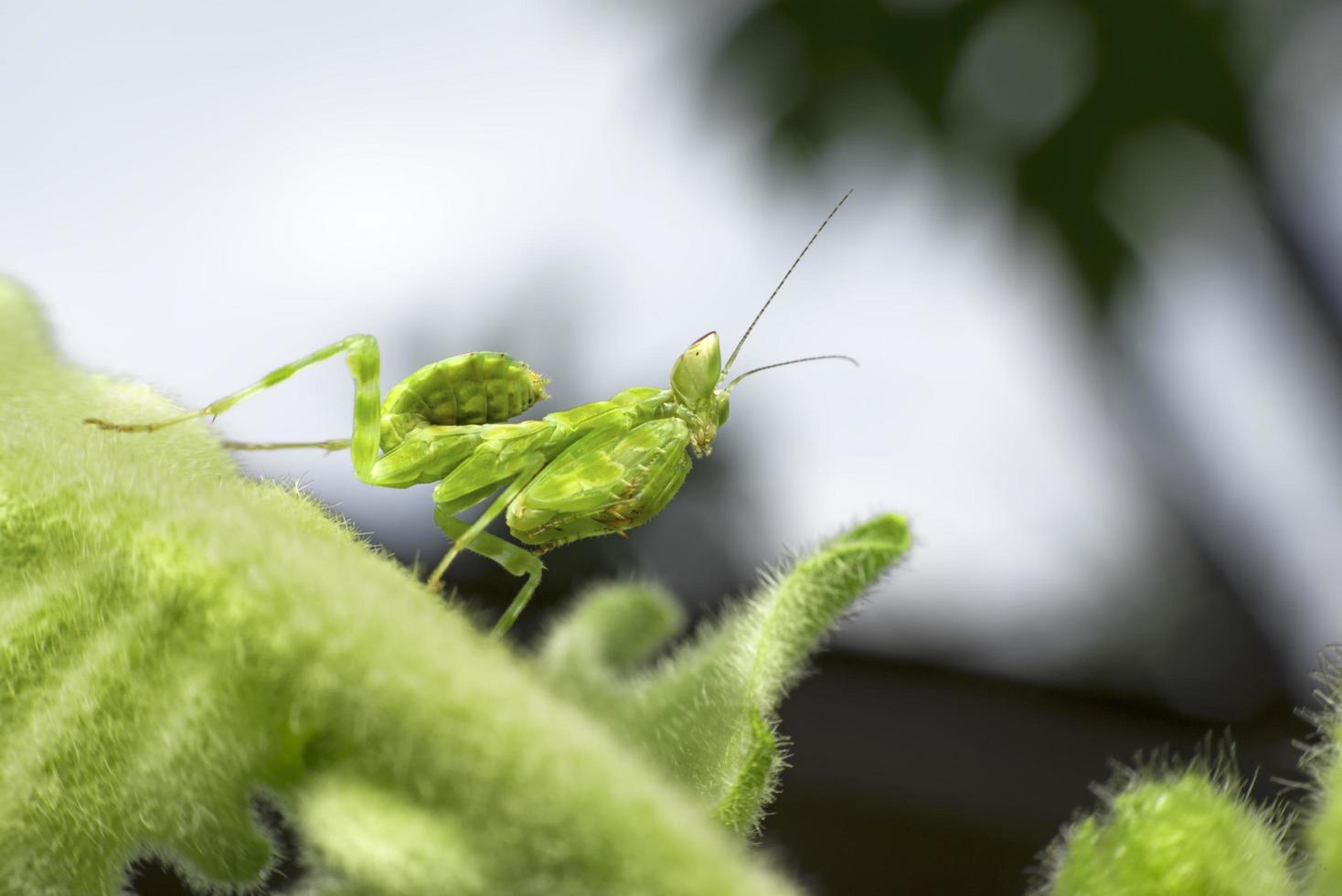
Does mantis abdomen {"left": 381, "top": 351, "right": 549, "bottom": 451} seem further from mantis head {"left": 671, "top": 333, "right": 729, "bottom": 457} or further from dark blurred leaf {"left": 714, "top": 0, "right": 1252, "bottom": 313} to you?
dark blurred leaf {"left": 714, "top": 0, "right": 1252, "bottom": 313}

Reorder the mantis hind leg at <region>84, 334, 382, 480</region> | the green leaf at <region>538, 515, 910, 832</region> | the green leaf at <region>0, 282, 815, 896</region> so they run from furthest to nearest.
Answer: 1. the mantis hind leg at <region>84, 334, 382, 480</region>
2. the green leaf at <region>538, 515, 910, 832</region>
3. the green leaf at <region>0, 282, 815, 896</region>

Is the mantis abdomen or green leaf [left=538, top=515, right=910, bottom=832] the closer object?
green leaf [left=538, top=515, right=910, bottom=832]

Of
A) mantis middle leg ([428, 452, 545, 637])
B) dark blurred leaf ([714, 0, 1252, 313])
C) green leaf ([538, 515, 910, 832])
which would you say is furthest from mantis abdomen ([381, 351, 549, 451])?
dark blurred leaf ([714, 0, 1252, 313])

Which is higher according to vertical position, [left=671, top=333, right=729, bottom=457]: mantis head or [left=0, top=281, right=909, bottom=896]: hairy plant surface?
[left=0, top=281, right=909, bottom=896]: hairy plant surface

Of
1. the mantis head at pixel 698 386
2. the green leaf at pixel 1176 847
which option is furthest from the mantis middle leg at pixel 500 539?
the green leaf at pixel 1176 847

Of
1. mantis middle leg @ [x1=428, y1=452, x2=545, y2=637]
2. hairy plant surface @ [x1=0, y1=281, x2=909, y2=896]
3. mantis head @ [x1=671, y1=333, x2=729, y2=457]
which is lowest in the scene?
mantis middle leg @ [x1=428, y1=452, x2=545, y2=637]

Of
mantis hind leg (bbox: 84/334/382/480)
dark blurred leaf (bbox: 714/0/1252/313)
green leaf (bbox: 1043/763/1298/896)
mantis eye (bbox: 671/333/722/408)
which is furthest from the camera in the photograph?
dark blurred leaf (bbox: 714/0/1252/313)

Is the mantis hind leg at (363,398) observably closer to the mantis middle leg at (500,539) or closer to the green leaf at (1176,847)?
the mantis middle leg at (500,539)
